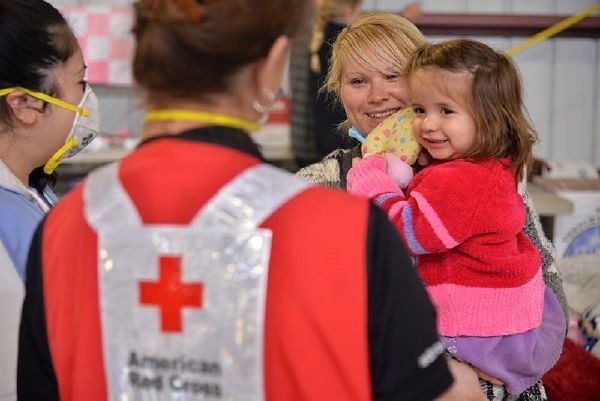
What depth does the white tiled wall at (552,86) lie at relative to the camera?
5.35 metres

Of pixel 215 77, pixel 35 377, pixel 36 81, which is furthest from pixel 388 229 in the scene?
pixel 36 81

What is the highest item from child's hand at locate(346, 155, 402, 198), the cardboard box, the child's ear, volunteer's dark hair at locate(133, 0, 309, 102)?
volunteer's dark hair at locate(133, 0, 309, 102)

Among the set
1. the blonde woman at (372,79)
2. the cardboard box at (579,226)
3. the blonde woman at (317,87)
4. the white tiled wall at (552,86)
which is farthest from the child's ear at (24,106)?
the white tiled wall at (552,86)

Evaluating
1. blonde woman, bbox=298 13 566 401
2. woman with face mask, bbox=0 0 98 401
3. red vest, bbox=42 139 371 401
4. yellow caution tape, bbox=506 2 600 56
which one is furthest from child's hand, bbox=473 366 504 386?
yellow caution tape, bbox=506 2 600 56

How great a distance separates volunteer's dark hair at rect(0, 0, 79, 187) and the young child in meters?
0.71

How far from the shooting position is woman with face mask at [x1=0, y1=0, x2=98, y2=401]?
5.56 ft

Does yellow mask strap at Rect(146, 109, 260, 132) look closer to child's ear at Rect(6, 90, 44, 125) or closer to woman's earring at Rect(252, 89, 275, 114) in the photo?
woman's earring at Rect(252, 89, 275, 114)

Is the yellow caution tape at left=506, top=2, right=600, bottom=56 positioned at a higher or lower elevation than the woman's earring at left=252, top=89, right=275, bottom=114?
lower

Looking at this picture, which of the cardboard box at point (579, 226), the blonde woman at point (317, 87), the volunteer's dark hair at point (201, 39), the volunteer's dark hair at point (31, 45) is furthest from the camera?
the cardboard box at point (579, 226)

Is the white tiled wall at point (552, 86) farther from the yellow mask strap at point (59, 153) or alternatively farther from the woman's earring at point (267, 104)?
the woman's earring at point (267, 104)

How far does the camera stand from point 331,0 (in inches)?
164

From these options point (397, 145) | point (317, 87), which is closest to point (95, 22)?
point (317, 87)

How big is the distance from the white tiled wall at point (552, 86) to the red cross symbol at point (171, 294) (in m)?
4.35

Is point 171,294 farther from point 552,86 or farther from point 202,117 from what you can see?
point 552,86
